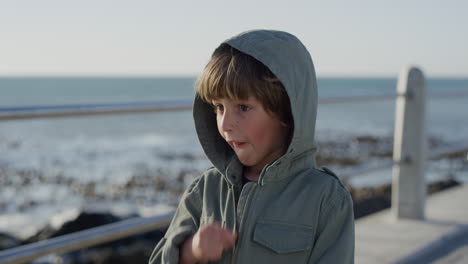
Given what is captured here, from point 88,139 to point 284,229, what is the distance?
2330cm

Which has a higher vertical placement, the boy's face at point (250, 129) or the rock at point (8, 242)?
the boy's face at point (250, 129)

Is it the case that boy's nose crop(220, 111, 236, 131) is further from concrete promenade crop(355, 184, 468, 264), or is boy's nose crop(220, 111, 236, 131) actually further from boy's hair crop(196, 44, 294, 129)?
concrete promenade crop(355, 184, 468, 264)

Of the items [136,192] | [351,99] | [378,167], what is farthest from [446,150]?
[136,192]

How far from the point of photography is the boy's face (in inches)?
54.8

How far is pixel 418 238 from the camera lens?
3453 millimetres

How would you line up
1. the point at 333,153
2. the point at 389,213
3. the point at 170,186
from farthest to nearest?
1. the point at 333,153
2. the point at 170,186
3. the point at 389,213

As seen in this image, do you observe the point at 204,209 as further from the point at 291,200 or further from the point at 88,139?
the point at 88,139

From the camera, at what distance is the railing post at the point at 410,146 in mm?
3789

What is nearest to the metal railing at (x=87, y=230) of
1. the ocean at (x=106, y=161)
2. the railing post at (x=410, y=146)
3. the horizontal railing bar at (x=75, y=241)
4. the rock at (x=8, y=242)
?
the horizontal railing bar at (x=75, y=241)

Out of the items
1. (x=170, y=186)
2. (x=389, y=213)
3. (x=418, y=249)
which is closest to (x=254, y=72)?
(x=418, y=249)

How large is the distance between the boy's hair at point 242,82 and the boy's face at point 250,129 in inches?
0.6

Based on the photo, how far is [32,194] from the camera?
10914 millimetres

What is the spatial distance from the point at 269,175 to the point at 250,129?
0.37 feet

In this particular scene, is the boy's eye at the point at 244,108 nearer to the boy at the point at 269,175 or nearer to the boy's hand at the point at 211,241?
the boy at the point at 269,175
